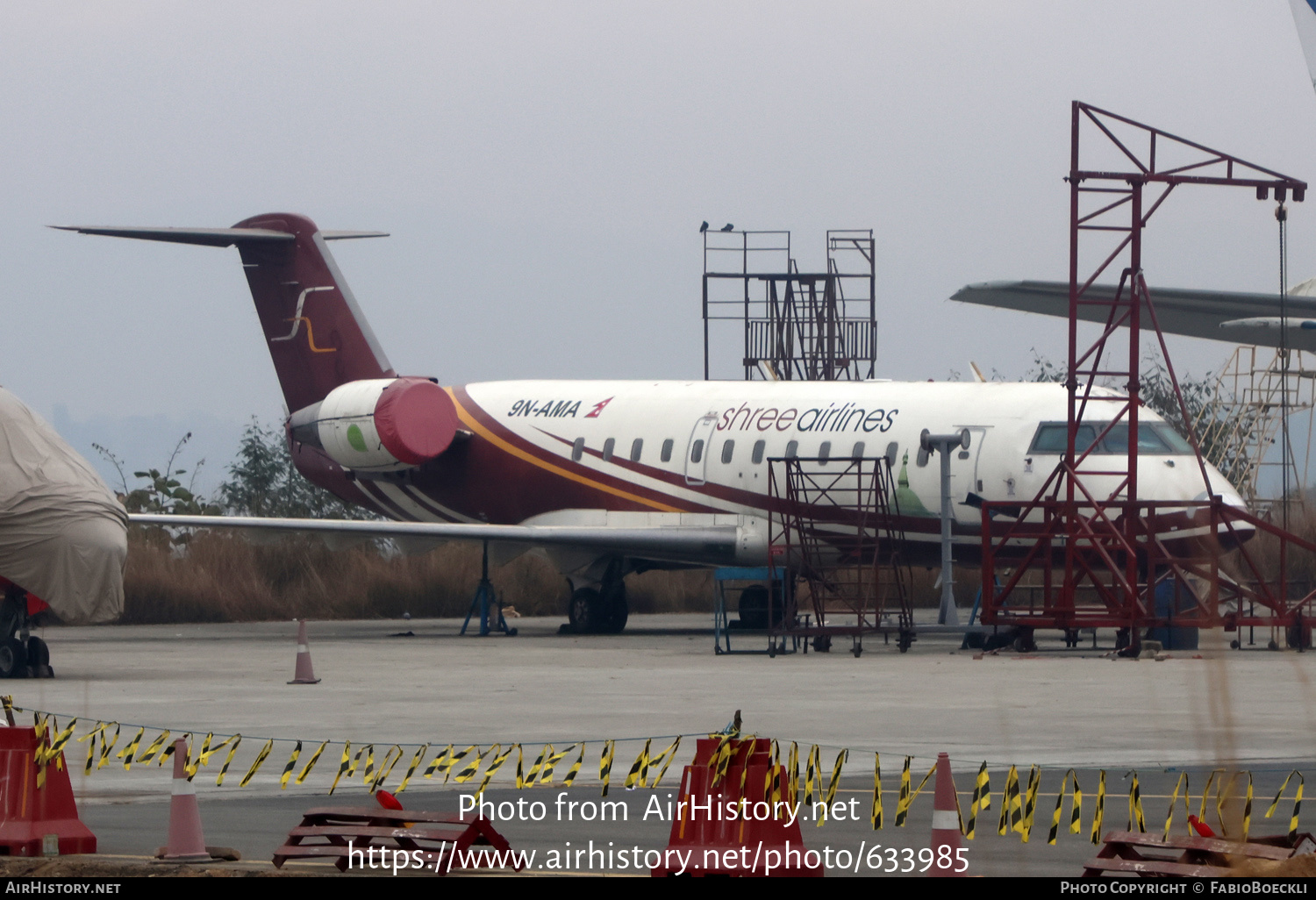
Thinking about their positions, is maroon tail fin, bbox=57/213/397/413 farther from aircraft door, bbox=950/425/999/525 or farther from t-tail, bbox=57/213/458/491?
aircraft door, bbox=950/425/999/525

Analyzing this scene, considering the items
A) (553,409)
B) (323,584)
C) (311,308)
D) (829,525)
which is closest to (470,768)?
(829,525)

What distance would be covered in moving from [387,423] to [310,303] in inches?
144

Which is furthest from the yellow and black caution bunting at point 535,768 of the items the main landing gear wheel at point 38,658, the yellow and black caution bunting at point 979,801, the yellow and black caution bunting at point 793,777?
the main landing gear wheel at point 38,658

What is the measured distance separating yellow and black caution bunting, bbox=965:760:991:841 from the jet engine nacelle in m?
20.4

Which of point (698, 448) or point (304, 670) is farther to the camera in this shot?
point (698, 448)

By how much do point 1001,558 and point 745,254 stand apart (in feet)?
69.2

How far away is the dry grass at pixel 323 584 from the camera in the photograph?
36.8m

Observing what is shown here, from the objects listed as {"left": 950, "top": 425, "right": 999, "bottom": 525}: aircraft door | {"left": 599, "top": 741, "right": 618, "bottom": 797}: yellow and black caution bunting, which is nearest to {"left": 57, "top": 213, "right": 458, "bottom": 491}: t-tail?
{"left": 950, "top": 425, "right": 999, "bottom": 525}: aircraft door

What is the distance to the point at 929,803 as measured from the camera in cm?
1073

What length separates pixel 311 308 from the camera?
33.7 m

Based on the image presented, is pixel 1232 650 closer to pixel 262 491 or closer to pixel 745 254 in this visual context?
pixel 745 254

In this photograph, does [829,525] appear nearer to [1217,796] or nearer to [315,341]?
[315,341]
